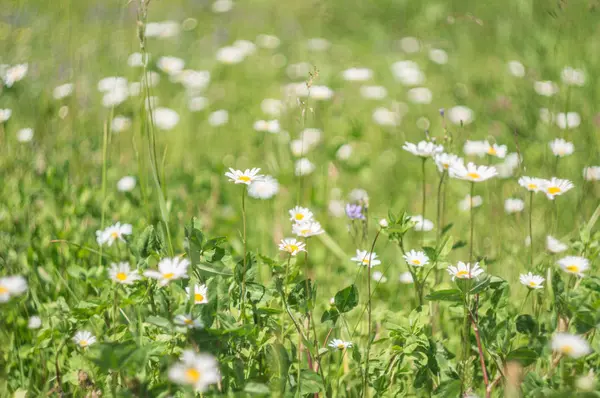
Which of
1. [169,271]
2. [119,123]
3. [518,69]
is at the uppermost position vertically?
[169,271]

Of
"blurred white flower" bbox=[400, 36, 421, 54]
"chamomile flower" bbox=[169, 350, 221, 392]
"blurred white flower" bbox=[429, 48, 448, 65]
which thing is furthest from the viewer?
"blurred white flower" bbox=[400, 36, 421, 54]

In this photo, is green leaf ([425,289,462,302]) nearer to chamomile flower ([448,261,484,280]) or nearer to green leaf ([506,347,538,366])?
chamomile flower ([448,261,484,280])

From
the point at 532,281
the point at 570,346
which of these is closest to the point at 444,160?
the point at 532,281

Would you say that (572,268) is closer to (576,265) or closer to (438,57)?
(576,265)

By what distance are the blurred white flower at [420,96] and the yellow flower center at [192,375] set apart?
2579mm

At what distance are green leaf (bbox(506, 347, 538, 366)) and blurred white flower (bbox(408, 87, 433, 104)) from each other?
222cm

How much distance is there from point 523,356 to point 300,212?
58cm

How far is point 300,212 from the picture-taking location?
1.34 meters

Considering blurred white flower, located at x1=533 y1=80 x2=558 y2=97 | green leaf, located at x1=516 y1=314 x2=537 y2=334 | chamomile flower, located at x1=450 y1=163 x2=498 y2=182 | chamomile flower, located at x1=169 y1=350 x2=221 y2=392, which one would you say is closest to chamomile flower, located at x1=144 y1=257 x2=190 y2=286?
chamomile flower, located at x1=169 y1=350 x2=221 y2=392

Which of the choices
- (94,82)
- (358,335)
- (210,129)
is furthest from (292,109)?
(358,335)

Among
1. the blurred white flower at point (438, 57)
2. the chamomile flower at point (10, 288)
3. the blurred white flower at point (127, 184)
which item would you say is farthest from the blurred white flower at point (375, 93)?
the chamomile flower at point (10, 288)

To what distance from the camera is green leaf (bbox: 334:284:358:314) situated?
3.75 feet

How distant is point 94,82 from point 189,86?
1.72 ft

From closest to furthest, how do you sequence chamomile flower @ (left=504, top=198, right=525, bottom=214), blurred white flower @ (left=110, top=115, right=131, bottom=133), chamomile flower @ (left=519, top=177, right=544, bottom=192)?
chamomile flower @ (left=519, top=177, right=544, bottom=192) → chamomile flower @ (left=504, top=198, right=525, bottom=214) → blurred white flower @ (left=110, top=115, right=131, bottom=133)
